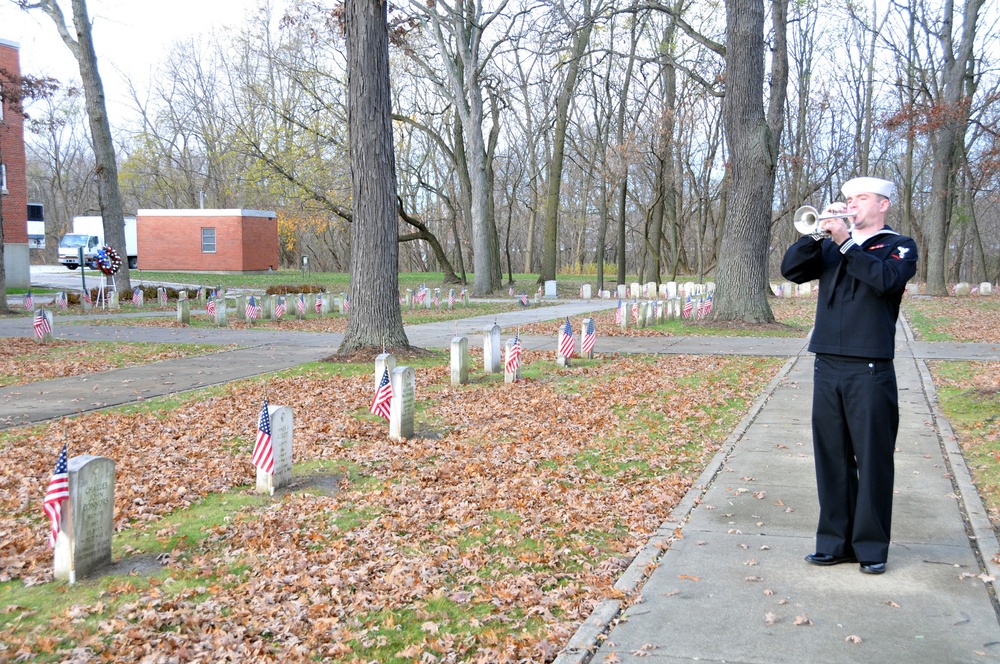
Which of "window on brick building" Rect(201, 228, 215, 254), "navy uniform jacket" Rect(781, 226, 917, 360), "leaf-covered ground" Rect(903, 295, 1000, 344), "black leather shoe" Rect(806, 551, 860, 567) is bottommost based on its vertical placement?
"black leather shoe" Rect(806, 551, 860, 567)

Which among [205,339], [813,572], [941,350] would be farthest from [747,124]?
[813,572]

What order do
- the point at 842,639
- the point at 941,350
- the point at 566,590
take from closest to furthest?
the point at 842,639, the point at 566,590, the point at 941,350

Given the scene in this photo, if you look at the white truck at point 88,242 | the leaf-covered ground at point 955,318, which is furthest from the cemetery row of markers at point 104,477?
the white truck at point 88,242

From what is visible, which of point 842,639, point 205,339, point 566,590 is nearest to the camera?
point 842,639

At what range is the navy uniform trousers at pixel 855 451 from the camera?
196 inches

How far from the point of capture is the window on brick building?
48.7 m

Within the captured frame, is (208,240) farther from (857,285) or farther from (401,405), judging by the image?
Answer: (857,285)

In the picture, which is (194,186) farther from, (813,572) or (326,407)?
(813,572)

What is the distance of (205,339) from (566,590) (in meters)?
15.9

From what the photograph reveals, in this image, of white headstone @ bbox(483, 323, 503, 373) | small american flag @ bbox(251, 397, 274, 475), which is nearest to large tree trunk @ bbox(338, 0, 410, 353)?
white headstone @ bbox(483, 323, 503, 373)

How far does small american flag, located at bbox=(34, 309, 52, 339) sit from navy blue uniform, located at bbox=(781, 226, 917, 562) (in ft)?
54.6

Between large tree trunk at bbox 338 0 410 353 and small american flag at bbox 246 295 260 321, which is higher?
large tree trunk at bbox 338 0 410 353

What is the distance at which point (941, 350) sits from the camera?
17.1 meters

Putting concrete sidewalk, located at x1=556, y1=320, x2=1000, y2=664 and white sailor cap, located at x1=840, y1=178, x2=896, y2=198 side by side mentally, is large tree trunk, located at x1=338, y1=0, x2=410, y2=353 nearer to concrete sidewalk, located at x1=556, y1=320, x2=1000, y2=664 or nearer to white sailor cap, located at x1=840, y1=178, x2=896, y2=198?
concrete sidewalk, located at x1=556, y1=320, x2=1000, y2=664
